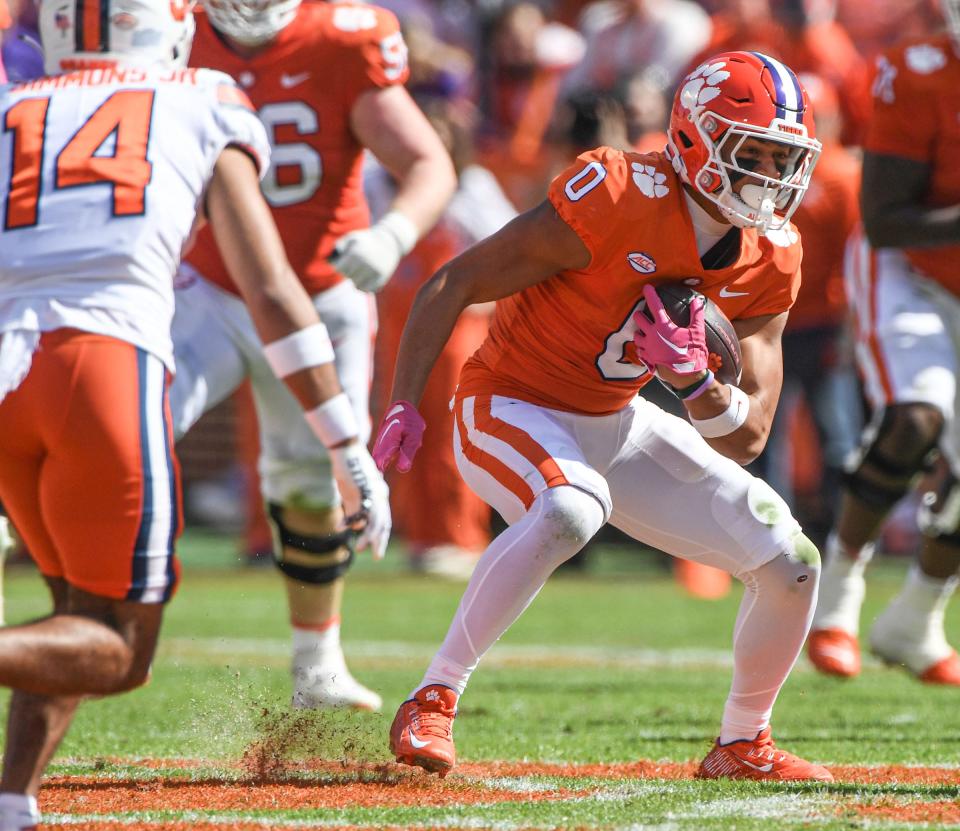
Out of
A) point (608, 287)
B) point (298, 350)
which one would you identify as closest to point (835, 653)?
point (608, 287)

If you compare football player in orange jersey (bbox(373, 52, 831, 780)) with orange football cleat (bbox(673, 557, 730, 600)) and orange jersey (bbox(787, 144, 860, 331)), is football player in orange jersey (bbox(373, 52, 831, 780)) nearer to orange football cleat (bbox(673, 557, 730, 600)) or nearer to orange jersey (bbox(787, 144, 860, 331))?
orange jersey (bbox(787, 144, 860, 331))

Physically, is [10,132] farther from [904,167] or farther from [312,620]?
[904,167]

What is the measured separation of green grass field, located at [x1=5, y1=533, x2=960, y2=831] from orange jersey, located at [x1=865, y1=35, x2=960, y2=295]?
175 cm

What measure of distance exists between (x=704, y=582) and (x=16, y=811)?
21.9 ft

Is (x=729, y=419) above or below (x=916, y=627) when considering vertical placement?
above

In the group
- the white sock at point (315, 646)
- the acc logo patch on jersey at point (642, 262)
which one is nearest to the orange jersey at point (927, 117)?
the acc logo patch on jersey at point (642, 262)

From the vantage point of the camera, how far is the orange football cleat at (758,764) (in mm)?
3900

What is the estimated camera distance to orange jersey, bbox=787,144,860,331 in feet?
29.4

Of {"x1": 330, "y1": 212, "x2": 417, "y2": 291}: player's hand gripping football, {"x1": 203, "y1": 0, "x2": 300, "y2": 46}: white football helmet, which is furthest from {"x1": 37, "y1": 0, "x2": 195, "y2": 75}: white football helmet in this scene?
{"x1": 203, "y1": 0, "x2": 300, "y2": 46}: white football helmet

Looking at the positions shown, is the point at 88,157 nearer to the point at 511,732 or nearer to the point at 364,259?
the point at 364,259

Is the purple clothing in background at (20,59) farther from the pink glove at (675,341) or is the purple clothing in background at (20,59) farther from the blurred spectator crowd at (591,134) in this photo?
the pink glove at (675,341)

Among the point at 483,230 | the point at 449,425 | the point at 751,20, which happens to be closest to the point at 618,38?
the point at 751,20

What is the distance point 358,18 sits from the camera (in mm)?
5352

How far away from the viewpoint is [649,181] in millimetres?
3975
